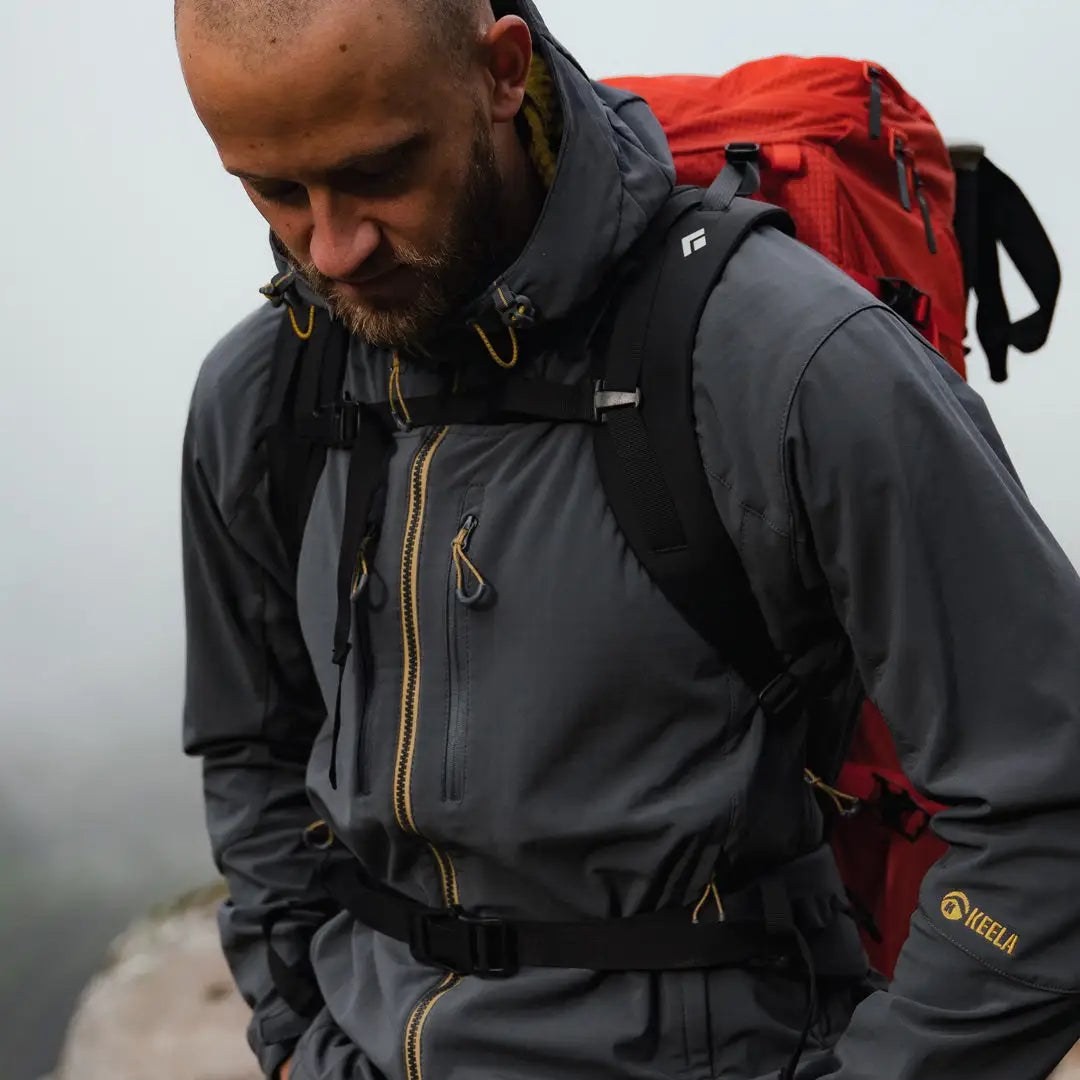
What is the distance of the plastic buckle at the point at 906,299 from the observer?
3.82ft

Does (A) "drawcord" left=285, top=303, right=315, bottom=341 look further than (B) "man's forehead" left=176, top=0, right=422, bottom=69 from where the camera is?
Yes

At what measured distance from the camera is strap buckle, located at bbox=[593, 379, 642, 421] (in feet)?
3.02

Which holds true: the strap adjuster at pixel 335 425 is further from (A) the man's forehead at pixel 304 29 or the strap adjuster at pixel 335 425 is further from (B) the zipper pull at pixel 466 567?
(A) the man's forehead at pixel 304 29

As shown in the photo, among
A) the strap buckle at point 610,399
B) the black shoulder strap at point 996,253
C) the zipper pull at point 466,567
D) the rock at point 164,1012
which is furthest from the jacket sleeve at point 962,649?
the rock at point 164,1012

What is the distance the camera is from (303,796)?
132 centimetres

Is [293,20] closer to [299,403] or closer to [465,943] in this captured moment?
[299,403]

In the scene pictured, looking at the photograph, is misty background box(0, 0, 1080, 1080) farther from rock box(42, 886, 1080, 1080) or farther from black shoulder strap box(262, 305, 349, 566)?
black shoulder strap box(262, 305, 349, 566)

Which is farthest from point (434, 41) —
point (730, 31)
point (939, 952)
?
point (730, 31)

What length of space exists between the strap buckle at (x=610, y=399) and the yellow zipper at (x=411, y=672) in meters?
0.13

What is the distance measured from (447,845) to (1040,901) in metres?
0.38

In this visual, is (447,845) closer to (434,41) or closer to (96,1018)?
(434,41)

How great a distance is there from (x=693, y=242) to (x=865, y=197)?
0.34 meters

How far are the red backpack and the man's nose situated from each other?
31 cm

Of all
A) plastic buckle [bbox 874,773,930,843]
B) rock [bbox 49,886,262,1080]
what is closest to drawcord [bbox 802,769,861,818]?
plastic buckle [bbox 874,773,930,843]
